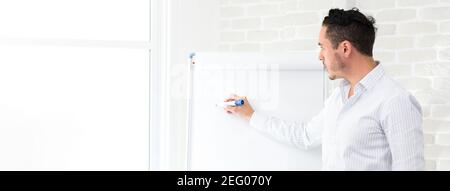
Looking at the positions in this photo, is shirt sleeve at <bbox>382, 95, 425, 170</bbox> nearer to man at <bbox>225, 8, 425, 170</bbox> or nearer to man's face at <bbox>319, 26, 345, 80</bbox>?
man at <bbox>225, 8, 425, 170</bbox>

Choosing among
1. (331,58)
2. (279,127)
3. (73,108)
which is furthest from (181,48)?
(331,58)

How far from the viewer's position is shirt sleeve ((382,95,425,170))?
188 cm

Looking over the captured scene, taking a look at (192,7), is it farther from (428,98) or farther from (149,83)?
(428,98)

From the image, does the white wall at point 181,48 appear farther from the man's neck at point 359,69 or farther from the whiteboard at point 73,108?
the man's neck at point 359,69

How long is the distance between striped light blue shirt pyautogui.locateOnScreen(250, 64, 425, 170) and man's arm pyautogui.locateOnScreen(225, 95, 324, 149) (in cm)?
27

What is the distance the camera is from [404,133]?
189cm

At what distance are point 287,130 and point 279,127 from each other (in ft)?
0.11

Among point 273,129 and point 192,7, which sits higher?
point 192,7

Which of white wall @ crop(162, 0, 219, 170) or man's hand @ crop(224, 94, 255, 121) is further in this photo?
white wall @ crop(162, 0, 219, 170)

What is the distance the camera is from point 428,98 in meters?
2.86

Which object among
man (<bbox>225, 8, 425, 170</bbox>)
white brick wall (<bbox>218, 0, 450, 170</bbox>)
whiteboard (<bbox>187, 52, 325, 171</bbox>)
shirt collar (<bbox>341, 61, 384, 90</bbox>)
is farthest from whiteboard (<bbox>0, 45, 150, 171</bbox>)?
shirt collar (<bbox>341, 61, 384, 90</bbox>)
